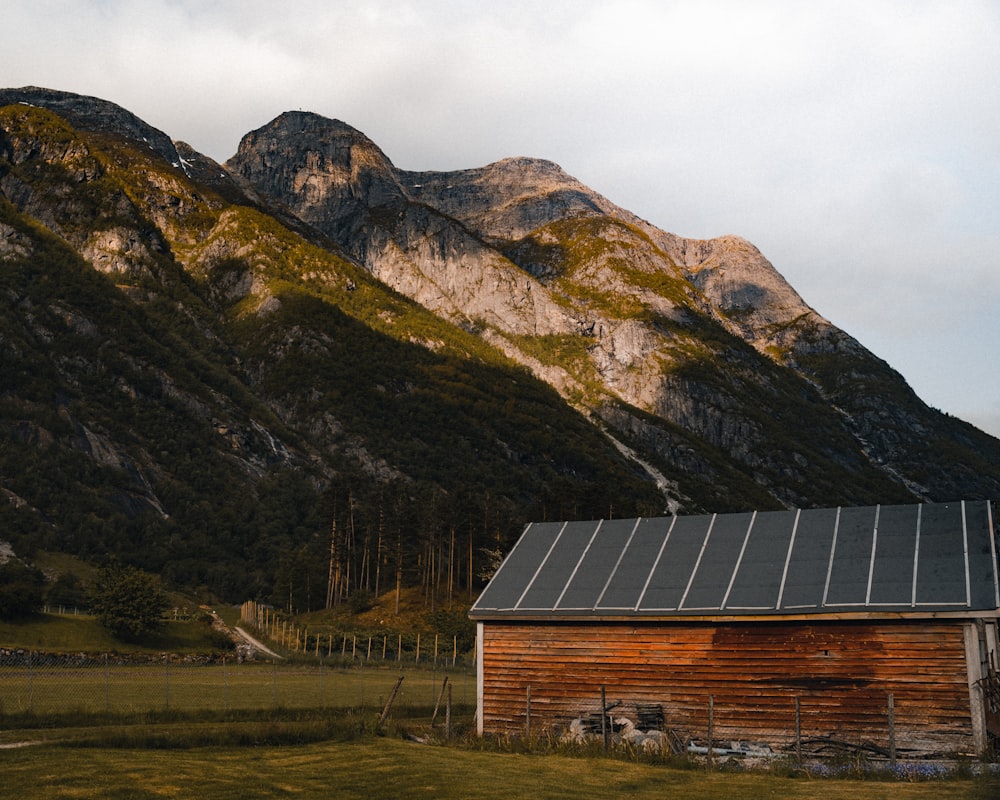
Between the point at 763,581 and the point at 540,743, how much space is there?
307 inches

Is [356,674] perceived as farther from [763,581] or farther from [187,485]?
[187,485]

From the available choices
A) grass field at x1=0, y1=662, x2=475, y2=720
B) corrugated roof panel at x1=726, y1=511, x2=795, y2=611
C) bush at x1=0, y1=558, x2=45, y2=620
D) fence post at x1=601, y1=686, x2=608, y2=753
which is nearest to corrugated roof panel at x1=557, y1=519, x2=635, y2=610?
fence post at x1=601, y1=686, x2=608, y2=753

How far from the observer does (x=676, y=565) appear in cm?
2933

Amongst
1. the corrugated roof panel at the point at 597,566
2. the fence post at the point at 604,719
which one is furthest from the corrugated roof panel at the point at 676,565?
the fence post at the point at 604,719

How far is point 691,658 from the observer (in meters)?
27.1

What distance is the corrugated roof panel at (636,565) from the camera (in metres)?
28.5

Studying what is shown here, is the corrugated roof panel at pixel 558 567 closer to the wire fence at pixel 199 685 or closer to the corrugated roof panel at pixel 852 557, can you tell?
the wire fence at pixel 199 685

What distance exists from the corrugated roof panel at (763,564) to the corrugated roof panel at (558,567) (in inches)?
217

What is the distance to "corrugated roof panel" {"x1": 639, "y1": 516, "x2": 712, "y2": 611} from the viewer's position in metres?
28.0

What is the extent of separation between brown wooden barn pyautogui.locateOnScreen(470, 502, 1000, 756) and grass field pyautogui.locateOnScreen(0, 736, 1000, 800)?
3.81 m

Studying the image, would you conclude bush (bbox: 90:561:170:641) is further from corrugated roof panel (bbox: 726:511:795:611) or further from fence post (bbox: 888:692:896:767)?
fence post (bbox: 888:692:896:767)

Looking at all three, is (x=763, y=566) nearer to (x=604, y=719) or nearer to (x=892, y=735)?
(x=892, y=735)

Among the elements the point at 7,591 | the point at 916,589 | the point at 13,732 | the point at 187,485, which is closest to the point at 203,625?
the point at 7,591

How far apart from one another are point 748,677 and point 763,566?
3351 millimetres
